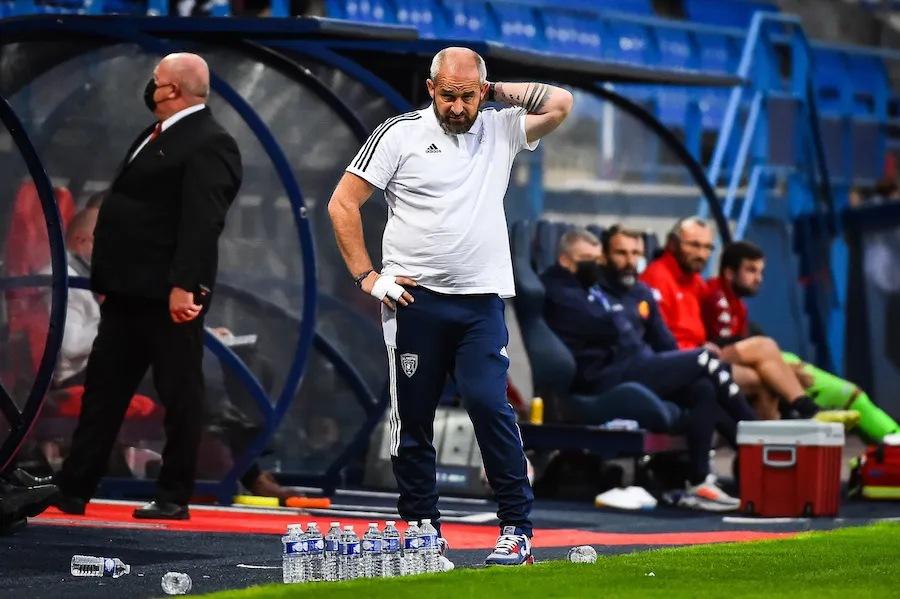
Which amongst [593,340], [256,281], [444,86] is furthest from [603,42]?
[444,86]

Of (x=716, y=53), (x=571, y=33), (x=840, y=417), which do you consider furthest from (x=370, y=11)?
(x=840, y=417)

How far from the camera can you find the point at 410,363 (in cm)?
692

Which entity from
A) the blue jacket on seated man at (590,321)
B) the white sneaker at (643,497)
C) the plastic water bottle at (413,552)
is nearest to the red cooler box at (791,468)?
the white sneaker at (643,497)

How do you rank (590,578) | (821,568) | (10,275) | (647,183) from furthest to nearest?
(647,183) < (10,275) < (821,568) < (590,578)

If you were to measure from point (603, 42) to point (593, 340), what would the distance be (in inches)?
371

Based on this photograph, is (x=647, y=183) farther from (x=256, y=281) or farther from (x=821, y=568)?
(x=821, y=568)

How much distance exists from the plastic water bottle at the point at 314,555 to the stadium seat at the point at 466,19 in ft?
41.2

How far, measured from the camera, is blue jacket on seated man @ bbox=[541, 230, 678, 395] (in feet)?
37.9

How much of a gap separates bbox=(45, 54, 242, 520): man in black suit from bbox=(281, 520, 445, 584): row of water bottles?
246 cm

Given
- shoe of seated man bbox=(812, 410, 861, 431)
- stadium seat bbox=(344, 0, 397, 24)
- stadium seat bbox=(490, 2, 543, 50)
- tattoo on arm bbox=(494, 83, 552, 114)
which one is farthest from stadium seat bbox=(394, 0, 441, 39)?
tattoo on arm bbox=(494, 83, 552, 114)

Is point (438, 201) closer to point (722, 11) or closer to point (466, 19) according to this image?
point (466, 19)

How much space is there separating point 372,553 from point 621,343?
17.8ft

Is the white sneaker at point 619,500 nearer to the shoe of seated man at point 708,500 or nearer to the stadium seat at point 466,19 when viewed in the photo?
the shoe of seated man at point 708,500

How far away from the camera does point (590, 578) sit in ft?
21.2
